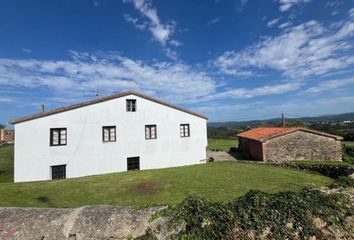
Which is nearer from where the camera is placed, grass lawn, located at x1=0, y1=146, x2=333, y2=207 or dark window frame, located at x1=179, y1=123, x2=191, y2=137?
grass lawn, located at x1=0, y1=146, x2=333, y2=207

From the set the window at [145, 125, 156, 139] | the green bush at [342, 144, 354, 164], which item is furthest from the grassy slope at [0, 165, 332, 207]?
the green bush at [342, 144, 354, 164]

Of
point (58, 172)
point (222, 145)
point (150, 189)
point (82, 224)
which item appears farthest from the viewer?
point (222, 145)

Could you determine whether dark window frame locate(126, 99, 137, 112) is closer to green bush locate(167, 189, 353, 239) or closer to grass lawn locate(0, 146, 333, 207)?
grass lawn locate(0, 146, 333, 207)

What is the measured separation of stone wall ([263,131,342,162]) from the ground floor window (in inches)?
505

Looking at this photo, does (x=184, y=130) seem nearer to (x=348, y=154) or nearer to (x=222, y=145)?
(x=348, y=154)

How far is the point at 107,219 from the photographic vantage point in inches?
184

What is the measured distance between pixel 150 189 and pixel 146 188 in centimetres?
37

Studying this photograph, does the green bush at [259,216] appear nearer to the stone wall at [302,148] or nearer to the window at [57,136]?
the window at [57,136]

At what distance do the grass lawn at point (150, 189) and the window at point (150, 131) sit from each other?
581cm

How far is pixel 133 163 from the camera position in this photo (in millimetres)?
20516

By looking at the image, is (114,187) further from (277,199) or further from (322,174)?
(322,174)

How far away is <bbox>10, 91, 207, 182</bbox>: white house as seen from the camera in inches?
675

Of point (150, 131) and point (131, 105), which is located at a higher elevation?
point (131, 105)

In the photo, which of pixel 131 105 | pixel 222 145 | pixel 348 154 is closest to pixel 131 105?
pixel 131 105
